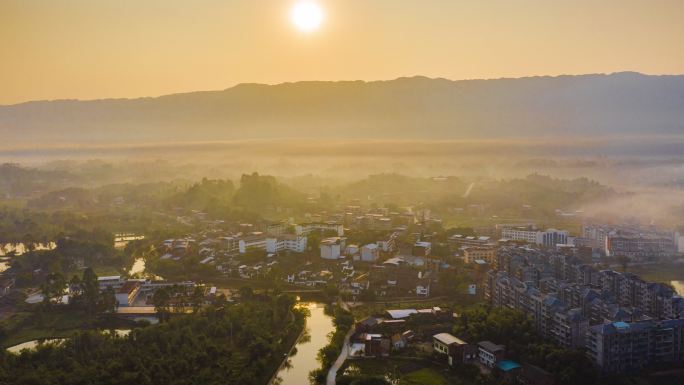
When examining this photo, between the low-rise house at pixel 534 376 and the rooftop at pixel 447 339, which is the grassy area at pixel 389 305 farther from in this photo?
the low-rise house at pixel 534 376

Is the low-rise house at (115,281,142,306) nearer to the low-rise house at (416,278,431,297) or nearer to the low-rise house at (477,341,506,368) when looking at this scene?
the low-rise house at (416,278,431,297)

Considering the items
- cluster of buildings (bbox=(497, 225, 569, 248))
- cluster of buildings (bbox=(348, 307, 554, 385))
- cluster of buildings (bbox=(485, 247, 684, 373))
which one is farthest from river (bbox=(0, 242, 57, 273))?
cluster of buildings (bbox=(497, 225, 569, 248))

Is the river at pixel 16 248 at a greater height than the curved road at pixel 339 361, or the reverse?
the river at pixel 16 248

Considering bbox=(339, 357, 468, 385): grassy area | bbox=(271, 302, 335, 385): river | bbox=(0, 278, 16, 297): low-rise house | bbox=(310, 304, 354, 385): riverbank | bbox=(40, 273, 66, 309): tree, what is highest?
bbox=(40, 273, 66, 309): tree

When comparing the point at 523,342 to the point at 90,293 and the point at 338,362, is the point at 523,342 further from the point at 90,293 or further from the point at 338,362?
the point at 90,293

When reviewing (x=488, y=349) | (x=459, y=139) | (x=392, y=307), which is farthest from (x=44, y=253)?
(x=459, y=139)

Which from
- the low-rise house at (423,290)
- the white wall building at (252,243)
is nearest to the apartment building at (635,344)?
the low-rise house at (423,290)

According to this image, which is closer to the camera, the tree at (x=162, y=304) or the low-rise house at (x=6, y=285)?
the tree at (x=162, y=304)
